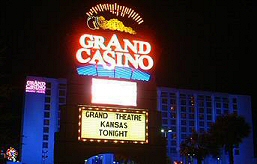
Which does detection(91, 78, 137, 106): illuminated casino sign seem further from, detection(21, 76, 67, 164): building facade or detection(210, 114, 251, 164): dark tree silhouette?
detection(21, 76, 67, 164): building facade

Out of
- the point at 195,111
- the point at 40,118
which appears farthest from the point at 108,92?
the point at 195,111

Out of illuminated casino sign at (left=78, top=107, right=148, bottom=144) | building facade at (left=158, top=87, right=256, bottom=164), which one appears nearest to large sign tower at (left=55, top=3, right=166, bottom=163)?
illuminated casino sign at (left=78, top=107, right=148, bottom=144)

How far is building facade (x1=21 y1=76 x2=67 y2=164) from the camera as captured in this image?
10669 centimetres

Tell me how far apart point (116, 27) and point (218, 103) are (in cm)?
10996

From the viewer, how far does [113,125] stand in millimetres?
26531

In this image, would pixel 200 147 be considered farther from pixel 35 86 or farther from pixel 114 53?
pixel 114 53

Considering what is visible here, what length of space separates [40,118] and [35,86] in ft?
30.6

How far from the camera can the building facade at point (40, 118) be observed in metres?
107

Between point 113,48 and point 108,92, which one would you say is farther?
point 113,48

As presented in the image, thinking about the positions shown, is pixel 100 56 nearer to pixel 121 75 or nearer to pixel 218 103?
pixel 121 75

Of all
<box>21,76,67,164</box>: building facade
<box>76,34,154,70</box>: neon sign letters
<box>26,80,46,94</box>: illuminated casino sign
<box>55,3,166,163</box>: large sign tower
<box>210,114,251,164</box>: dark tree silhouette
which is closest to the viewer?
<box>55,3,166,163</box>: large sign tower

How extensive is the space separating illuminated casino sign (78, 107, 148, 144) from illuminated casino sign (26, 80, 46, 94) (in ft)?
282

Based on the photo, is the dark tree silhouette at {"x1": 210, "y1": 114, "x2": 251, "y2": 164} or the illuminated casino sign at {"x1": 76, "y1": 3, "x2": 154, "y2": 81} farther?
the dark tree silhouette at {"x1": 210, "y1": 114, "x2": 251, "y2": 164}

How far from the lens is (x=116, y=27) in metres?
28.3
